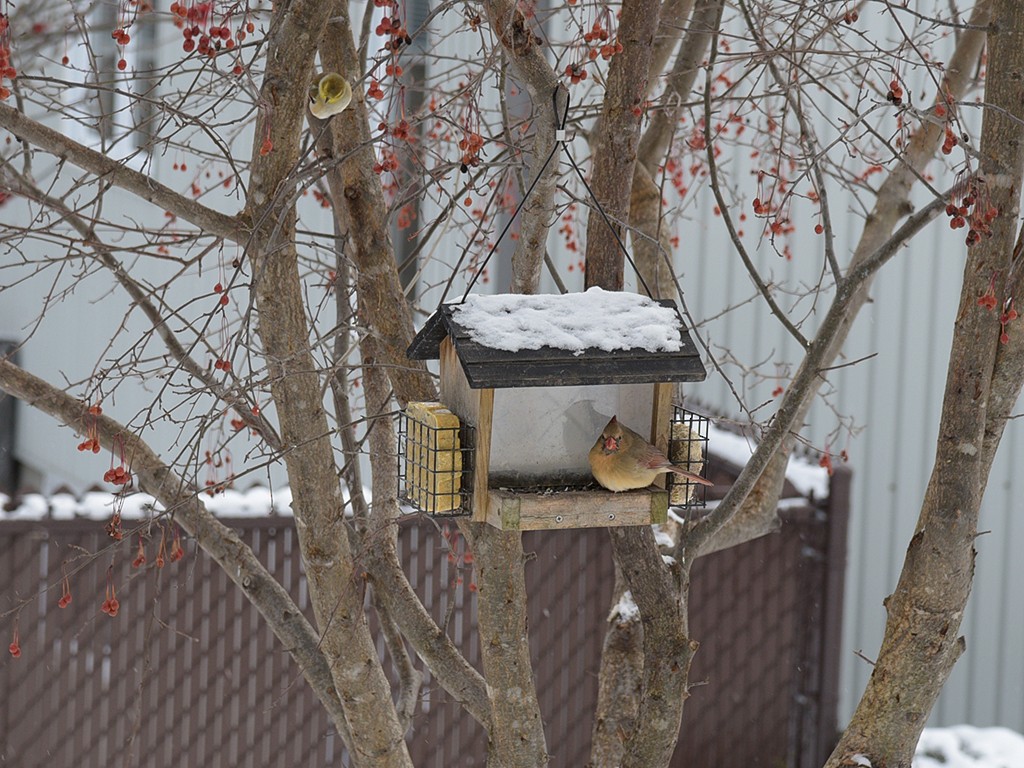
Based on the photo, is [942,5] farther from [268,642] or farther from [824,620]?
[268,642]

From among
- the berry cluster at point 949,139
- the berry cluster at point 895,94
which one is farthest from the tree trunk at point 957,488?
the berry cluster at point 895,94

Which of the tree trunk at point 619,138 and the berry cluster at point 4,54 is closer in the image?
the berry cluster at point 4,54

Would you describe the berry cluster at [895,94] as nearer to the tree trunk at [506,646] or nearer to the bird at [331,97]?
the bird at [331,97]

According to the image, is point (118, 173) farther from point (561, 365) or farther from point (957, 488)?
point (957, 488)

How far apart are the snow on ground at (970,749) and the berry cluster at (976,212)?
3.76m

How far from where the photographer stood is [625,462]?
243 cm

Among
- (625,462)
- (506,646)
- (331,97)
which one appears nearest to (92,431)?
(331,97)

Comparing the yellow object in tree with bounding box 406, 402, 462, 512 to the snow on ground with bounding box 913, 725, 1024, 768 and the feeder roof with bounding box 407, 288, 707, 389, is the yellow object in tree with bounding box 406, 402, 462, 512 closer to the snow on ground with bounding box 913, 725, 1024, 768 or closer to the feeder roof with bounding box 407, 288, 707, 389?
the feeder roof with bounding box 407, 288, 707, 389

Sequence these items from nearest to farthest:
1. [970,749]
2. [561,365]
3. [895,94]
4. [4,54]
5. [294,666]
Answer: [561,365] < [4,54] < [895,94] < [294,666] < [970,749]

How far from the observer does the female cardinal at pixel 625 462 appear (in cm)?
242

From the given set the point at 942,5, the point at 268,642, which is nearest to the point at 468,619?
the point at 268,642

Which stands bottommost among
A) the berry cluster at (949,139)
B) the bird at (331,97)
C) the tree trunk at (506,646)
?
the tree trunk at (506,646)

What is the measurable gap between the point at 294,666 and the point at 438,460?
122 inches

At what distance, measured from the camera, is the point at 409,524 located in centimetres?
538
